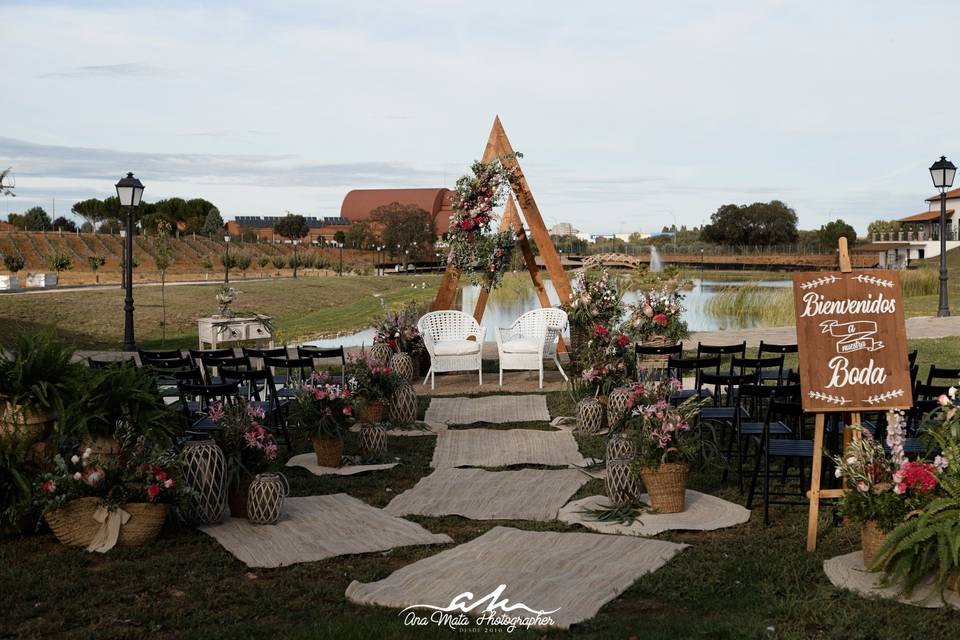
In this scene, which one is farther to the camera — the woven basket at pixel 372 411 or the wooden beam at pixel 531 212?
the wooden beam at pixel 531 212

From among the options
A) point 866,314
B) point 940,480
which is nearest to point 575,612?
point 940,480

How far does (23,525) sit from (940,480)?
506 centimetres

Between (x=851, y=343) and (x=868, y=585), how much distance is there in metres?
1.35

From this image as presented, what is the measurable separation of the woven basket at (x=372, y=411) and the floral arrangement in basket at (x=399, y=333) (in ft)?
9.39

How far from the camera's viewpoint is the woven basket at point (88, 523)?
218 inches

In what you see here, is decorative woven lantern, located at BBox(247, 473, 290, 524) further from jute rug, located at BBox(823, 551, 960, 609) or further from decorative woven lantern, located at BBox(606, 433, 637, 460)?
jute rug, located at BBox(823, 551, 960, 609)

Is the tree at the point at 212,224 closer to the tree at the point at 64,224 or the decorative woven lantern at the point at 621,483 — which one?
the tree at the point at 64,224

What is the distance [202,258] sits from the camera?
60031 mm

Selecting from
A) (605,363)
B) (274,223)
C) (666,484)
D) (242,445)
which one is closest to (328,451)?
(242,445)

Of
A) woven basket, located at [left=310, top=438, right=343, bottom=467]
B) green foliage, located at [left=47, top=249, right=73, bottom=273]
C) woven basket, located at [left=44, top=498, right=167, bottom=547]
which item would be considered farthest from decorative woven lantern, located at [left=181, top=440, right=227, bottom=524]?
green foliage, located at [left=47, top=249, right=73, bottom=273]

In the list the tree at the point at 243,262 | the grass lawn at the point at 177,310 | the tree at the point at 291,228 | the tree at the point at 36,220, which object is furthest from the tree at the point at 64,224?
the grass lawn at the point at 177,310

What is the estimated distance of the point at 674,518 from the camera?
19.7 feet

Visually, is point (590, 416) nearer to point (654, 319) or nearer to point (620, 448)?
point (620, 448)

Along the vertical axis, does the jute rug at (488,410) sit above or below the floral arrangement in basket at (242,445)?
below
